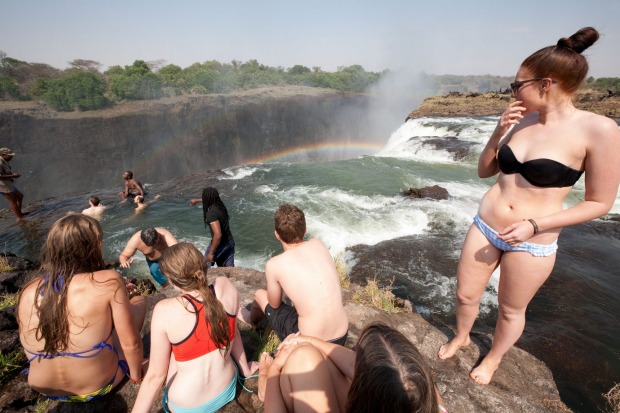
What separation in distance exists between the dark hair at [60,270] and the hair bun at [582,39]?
2.94 metres

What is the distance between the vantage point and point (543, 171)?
1.68 metres

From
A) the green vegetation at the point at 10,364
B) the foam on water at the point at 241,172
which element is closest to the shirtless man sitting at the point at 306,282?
the green vegetation at the point at 10,364

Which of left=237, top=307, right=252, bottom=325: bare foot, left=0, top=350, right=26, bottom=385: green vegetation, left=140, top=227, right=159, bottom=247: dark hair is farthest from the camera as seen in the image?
left=140, top=227, right=159, bottom=247: dark hair

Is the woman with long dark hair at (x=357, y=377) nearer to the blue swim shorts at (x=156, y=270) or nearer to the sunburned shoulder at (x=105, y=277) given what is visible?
the sunburned shoulder at (x=105, y=277)

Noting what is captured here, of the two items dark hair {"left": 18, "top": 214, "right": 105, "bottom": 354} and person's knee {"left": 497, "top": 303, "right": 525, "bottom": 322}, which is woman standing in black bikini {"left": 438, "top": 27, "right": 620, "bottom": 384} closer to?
person's knee {"left": 497, "top": 303, "right": 525, "bottom": 322}

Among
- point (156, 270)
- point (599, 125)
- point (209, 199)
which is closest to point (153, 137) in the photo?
point (209, 199)

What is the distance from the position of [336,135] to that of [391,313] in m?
41.4

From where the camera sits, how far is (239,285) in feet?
13.0

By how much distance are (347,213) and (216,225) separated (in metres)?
5.97

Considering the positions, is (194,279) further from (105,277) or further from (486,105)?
(486,105)

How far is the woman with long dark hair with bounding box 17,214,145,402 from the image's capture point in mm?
1806

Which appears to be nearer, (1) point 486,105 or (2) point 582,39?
(2) point 582,39

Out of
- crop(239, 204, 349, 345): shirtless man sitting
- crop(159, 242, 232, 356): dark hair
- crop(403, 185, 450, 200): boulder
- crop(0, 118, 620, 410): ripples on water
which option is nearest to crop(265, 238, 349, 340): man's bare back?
crop(239, 204, 349, 345): shirtless man sitting

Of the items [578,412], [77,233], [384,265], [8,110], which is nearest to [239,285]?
[77,233]
